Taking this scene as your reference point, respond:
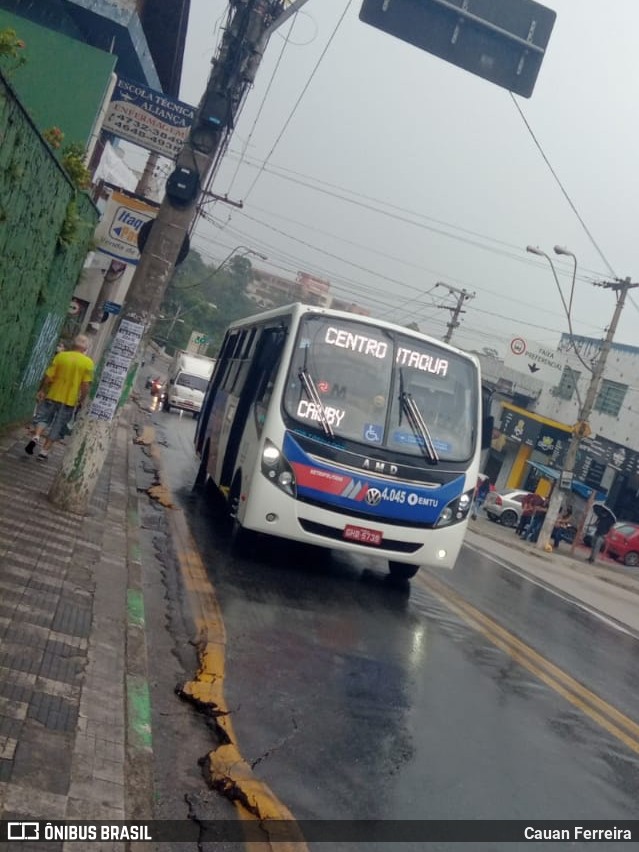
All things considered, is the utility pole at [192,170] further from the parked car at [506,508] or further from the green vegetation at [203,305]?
the green vegetation at [203,305]

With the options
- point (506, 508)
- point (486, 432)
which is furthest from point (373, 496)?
point (506, 508)

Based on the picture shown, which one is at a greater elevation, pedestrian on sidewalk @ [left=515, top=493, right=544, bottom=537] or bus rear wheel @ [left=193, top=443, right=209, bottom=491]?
pedestrian on sidewalk @ [left=515, top=493, right=544, bottom=537]

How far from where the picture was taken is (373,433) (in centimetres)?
991

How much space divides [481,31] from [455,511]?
16.9 feet

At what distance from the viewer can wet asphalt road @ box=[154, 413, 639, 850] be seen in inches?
203

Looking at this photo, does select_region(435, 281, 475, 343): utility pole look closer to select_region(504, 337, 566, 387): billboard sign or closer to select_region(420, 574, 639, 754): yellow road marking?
select_region(504, 337, 566, 387): billboard sign

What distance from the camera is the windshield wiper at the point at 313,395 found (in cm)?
978

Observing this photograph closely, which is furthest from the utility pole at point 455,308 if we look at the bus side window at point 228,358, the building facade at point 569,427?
the bus side window at point 228,358

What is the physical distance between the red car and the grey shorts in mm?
25982

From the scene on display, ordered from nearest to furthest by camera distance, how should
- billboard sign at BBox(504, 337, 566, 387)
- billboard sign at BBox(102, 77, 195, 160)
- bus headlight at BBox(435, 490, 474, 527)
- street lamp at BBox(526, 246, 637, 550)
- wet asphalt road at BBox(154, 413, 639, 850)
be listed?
wet asphalt road at BBox(154, 413, 639, 850) → bus headlight at BBox(435, 490, 474, 527) → billboard sign at BBox(102, 77, 195, 160) → street lamp at BBox(526, 246, 637, 550) → billboard sign at BBox(504, 337, 566, 387)

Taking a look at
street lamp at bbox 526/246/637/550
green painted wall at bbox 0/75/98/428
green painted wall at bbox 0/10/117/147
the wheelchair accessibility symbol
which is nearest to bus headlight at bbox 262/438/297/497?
the wheelchair accessibility symbol

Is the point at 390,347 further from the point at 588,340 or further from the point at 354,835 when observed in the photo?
the point at 588,340

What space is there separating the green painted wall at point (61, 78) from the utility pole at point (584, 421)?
50.0 ft

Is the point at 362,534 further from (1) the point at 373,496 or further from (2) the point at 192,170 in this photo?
(2) the point at 192,170
